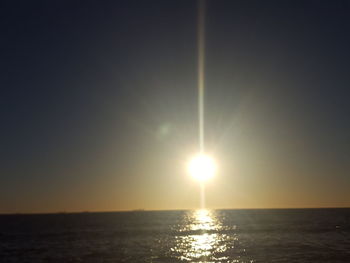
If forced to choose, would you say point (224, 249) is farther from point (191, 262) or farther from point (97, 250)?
point (97, 250)

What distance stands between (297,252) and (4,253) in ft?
137

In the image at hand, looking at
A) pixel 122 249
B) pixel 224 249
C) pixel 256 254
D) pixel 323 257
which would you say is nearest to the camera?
pixel 323 257

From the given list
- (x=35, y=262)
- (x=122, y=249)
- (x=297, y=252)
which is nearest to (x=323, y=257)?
(x=297, y=252)

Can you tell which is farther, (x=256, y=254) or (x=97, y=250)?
(x=97, y=250)

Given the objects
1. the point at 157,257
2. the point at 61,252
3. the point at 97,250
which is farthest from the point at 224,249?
the point at 61,252

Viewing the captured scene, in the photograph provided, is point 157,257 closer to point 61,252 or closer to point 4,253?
point 61,252

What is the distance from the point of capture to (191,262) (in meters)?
41.8

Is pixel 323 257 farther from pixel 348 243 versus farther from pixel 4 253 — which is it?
pixel 4 253

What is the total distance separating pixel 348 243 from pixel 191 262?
27.0 metres

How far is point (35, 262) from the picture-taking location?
4562cm

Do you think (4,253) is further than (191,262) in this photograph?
Yes

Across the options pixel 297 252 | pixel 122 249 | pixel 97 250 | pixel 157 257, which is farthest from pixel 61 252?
pixel 297 252

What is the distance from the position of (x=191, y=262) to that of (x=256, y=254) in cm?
874

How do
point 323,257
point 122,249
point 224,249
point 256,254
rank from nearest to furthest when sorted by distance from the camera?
point 323,257
point 256,254
point 224,249
point 122,249
